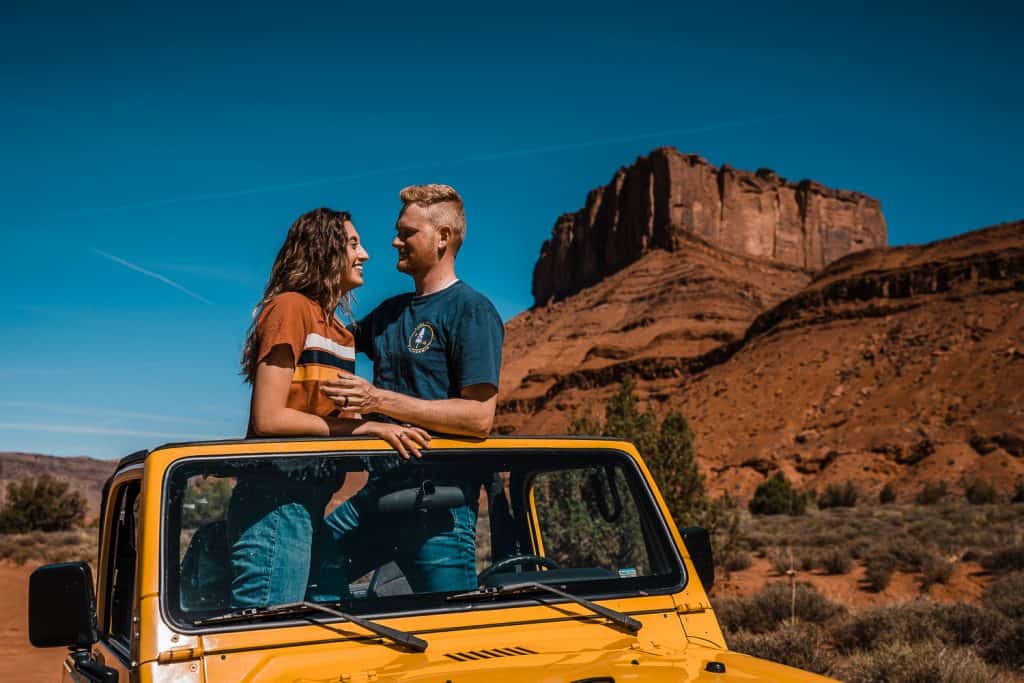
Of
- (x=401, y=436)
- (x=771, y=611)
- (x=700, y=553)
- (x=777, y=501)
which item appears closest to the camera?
(x=401, y=436)

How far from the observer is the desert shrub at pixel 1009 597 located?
10281mm

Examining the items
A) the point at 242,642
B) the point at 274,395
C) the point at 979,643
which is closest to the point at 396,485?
the point at 274,395

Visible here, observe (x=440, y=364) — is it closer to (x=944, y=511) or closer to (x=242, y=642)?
(x=242, y=642)

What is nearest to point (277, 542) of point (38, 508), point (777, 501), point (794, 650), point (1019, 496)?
point (794, 650)

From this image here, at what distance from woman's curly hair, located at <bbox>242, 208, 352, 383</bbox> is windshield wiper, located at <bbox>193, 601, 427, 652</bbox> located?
35.8 inches

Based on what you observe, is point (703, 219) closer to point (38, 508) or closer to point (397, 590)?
point (38, 508)

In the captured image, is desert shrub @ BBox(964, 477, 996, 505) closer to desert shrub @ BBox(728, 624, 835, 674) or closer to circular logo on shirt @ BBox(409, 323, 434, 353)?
desert shrub @ BBox(728, 624, 835, 674)

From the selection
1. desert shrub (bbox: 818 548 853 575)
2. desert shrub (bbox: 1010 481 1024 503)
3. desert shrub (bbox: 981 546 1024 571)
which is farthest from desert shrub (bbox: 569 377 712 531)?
desert shrub (bbox: 1010 481 1024 503)

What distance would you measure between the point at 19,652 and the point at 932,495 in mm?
31593

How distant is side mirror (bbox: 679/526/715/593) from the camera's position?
304 cm

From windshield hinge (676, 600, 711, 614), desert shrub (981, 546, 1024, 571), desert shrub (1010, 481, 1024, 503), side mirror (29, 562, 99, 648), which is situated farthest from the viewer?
desert shrub (1010, 481, 1024, 503)

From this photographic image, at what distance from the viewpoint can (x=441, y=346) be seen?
10.7ft

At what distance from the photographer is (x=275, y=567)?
261 centimetres

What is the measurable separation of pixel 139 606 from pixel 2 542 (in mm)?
24660
